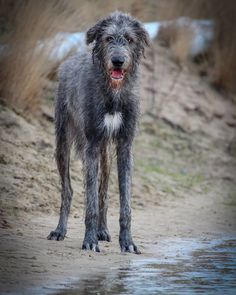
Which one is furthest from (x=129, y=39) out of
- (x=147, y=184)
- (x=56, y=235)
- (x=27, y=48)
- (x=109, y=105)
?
(x=27, y=48)

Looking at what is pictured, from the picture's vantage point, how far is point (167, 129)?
45.8 ft

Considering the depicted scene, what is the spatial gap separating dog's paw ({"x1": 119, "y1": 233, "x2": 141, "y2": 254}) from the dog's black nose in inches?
66.7

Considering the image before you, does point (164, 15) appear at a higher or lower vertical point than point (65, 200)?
higher

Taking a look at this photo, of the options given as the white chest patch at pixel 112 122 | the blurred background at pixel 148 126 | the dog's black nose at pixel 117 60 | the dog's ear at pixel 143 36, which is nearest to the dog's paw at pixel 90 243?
the blurred background at pixel 148 126

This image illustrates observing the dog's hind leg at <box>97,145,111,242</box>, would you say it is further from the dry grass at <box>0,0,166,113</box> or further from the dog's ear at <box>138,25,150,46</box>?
the dry grass at <box>0,0,166,113</box>

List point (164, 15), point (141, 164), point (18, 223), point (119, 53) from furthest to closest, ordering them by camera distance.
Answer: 1. point (164, 15)
2. point (141, 164)
3. point (18, 223)
4. point (119, 53)

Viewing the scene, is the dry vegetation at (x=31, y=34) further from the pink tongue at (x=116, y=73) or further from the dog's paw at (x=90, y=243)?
the dog's paw at (x=90, y=243)

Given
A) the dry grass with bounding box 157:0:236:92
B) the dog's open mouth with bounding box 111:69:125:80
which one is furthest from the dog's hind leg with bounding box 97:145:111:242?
the dry grass with bounding box 157:0:236:92

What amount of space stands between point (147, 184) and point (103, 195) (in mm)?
2866

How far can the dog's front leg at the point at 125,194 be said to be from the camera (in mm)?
7773

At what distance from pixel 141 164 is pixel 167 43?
175 inches

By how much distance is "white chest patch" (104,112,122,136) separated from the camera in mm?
7902

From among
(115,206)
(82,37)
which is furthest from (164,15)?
(115,206)

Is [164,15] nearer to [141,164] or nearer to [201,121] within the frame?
A: [201,121]
